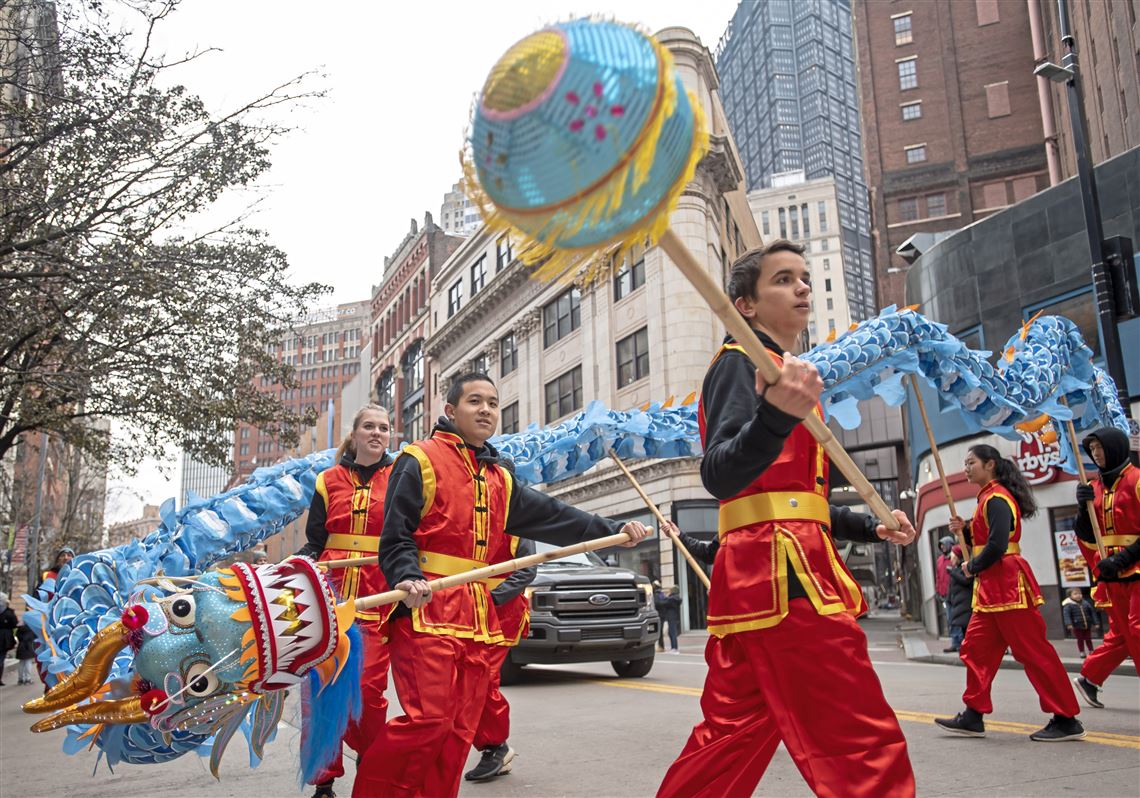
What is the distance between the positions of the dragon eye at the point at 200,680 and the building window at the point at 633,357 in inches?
1069

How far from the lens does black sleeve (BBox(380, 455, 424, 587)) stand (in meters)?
3.83

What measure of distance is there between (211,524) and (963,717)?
5.27 metres

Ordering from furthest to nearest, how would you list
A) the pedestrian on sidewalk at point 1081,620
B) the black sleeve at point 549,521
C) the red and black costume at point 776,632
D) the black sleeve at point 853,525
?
1. the pedestrian on sidewalk at point 1081,620
2. the black sleeve at point 549,521
3. the black sleeve at point 853,525
4. the red and black costume at point 776,632

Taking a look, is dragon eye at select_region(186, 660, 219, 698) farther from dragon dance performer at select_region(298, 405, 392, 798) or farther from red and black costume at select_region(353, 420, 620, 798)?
dragon dance performer at select_region(298, 405, 392, 798)

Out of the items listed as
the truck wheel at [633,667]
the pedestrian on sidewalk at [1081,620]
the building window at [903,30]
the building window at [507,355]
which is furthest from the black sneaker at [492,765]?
the building window at [903,30]

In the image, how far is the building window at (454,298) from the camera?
1744 inches

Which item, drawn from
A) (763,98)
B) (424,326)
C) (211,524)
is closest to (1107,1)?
(211,524)

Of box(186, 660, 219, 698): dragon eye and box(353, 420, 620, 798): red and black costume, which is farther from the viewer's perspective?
box(353, 420, 620, 798): red and black costume

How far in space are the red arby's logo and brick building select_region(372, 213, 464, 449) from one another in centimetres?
3242

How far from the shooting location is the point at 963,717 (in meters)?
6.30

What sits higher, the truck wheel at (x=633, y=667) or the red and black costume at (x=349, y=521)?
the red and black costume at (x=349, y=521)

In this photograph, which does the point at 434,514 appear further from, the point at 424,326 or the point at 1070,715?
the point at 424,326

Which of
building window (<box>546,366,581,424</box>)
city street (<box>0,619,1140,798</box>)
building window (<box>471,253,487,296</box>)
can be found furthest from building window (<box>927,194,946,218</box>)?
city street (<box>0,619,1140,798</box>)

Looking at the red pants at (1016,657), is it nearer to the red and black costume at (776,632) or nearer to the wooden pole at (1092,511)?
the wooden pole at (1092,511)
